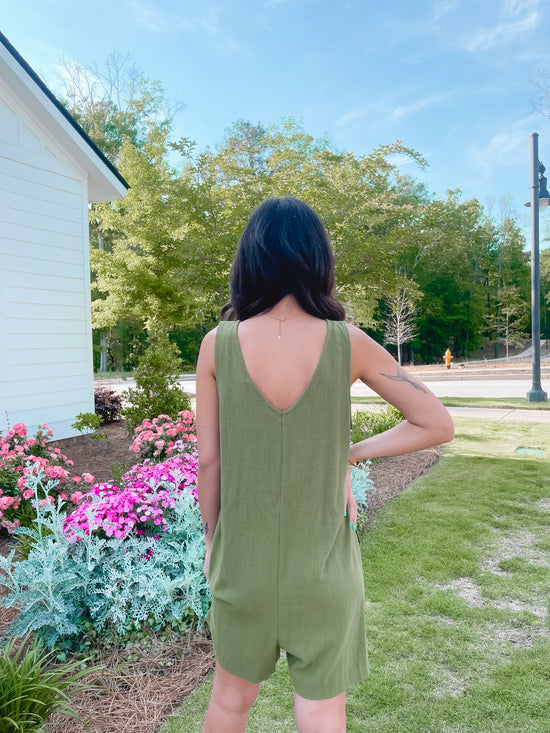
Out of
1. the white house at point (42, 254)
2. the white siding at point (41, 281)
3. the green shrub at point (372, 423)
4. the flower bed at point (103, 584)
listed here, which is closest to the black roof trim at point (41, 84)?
the white house at point (42, 254)

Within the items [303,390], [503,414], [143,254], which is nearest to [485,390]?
[503,414]

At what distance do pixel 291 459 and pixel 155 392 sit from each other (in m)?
5.94

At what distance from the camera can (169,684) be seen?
2182 millimetres

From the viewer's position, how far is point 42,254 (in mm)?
6461

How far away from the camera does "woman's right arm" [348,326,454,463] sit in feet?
3.72

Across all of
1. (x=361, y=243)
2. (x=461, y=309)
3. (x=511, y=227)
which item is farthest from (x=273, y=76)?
(x=511, y=227)

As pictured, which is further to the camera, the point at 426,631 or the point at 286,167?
the point at 286,167

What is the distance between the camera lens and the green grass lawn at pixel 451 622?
2.00 m

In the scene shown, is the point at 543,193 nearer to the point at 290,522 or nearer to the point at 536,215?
the point at 536,215

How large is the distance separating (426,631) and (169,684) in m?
1.36

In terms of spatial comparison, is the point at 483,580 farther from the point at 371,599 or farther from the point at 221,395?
the point at 221,395

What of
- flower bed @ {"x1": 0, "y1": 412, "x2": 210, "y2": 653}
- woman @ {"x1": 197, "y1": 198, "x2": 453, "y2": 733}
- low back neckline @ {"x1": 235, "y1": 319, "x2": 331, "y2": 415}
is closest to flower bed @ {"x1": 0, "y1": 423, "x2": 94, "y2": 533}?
flower bed @ {"x1": 0, "y1": 412, "x2": 210, "y2": 653}

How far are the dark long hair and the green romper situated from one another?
0.09m

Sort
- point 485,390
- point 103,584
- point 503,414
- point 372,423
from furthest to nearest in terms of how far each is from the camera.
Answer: point 485,390 → point 503,414 → point 372,423 → point 103,584
